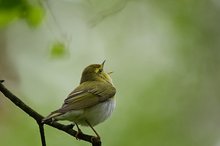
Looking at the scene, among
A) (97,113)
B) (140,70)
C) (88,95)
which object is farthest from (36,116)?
(140,70)

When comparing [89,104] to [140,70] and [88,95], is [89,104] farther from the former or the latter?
[140,70]

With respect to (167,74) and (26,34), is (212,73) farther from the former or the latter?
(26,34)

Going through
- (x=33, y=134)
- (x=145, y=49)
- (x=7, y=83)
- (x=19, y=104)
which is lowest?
(x=19, y=104)

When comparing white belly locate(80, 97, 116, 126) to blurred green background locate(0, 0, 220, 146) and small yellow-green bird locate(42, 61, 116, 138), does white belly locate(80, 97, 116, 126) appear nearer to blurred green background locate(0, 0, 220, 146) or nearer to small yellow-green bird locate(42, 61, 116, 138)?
small yellow-green bird locate(42, 61, 116, 138)

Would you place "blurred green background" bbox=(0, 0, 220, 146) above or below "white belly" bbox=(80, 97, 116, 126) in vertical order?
above

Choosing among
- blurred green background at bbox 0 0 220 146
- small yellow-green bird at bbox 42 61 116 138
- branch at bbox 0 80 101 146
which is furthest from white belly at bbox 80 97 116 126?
blurred green background at bbox 0 0 220 146

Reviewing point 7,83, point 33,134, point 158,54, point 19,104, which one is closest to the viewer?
point 19,104

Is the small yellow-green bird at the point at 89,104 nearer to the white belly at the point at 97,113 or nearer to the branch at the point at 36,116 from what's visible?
the white belly at the point at 97,113

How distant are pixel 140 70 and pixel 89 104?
6.61m

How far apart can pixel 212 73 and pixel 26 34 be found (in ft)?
10.5

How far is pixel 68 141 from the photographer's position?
29.5 feet

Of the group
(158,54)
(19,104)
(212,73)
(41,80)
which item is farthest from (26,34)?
(19,104)

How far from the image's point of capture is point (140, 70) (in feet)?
37.0

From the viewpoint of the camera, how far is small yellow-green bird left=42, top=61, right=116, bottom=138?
14.5 feet
